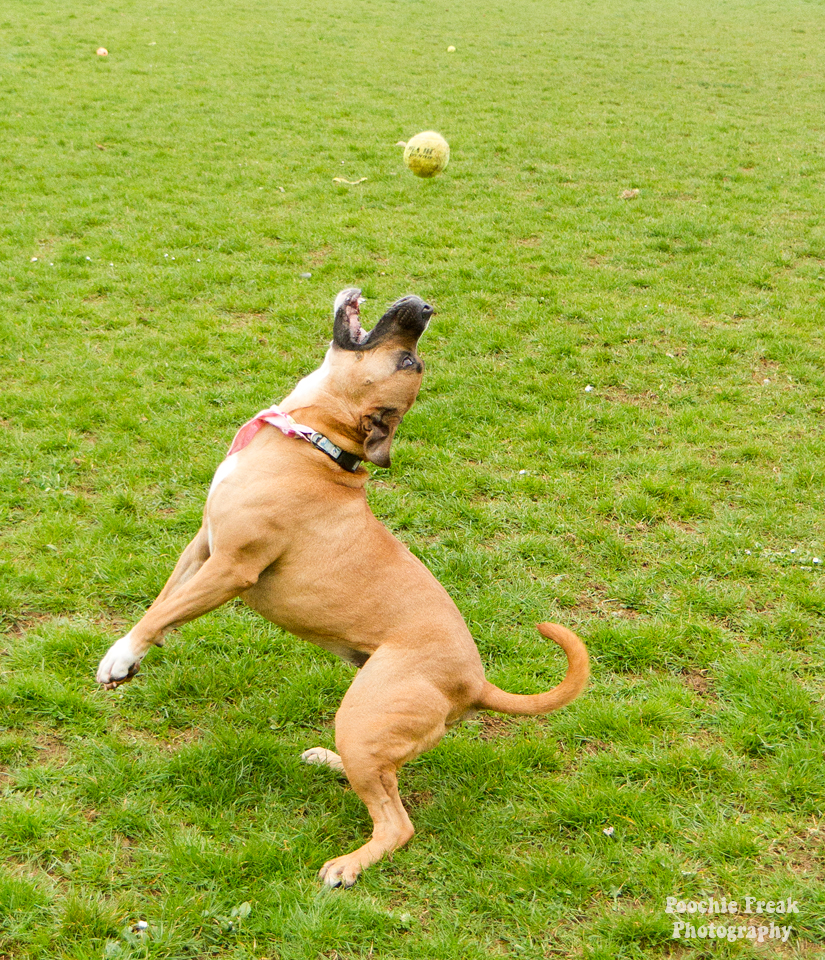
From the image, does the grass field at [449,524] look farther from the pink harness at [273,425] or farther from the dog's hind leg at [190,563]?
the pink harness at [273,425]

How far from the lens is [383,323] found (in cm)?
407

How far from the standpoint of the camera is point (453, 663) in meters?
3.60

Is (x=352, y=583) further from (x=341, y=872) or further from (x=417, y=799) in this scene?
(x=341, y=872)

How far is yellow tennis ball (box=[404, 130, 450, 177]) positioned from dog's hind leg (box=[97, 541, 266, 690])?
8055 millimetres

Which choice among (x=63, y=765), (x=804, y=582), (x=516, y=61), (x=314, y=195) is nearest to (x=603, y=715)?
(x=804, y=582)

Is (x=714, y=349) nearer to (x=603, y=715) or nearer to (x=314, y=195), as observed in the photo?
(x=603, y=715)

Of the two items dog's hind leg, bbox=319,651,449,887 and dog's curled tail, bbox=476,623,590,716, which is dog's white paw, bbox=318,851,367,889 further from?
dog's curled tail, bbox=476,623,590,716

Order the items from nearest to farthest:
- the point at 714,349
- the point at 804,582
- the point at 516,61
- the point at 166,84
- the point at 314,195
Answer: the point at 804,582
the point at 714,349
the point at 314,195
the point at 166,84
the point at 516,61

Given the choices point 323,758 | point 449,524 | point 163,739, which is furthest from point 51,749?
point 449,524

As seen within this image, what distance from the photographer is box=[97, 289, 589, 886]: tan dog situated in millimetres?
3502

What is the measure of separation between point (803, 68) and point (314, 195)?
16.2 meters

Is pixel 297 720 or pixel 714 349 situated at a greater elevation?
pixel 714 349

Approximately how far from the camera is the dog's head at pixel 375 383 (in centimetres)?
402

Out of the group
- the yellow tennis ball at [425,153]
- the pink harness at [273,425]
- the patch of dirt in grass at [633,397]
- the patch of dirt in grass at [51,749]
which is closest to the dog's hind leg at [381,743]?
the pink harness at [273,425]
